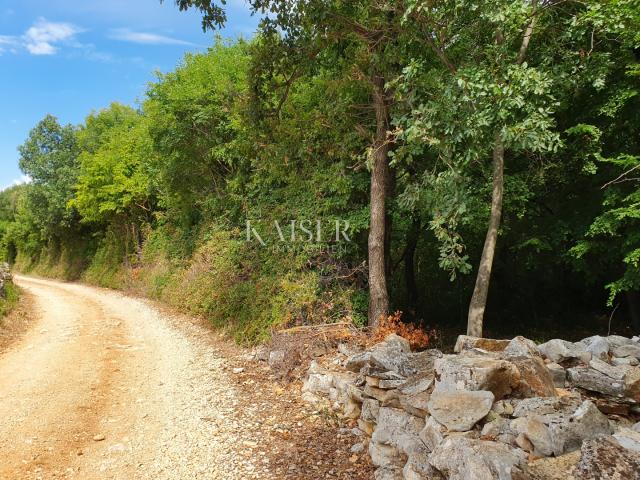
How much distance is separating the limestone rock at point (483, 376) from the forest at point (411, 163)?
121 inches

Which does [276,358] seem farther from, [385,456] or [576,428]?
[576,428]

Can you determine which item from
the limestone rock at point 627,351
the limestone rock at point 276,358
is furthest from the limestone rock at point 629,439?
the limestone rock at point 276,358

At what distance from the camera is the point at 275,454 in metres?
4.84

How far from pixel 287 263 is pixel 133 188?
1353cm

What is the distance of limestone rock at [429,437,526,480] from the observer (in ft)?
9.70

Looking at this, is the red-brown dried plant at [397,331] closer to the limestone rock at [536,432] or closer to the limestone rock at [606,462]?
the limestone rock at [536,432]

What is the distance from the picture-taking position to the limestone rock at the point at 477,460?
9.70ft

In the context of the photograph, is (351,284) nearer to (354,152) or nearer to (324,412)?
(354,152)

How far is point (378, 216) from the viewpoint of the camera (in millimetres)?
8258

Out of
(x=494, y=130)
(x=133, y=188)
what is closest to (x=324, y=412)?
(x=494, y=130)

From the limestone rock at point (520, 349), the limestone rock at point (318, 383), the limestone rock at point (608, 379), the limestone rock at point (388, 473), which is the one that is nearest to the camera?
the limestone rock at point (608, 379)

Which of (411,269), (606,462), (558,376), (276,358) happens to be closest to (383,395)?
(558,376)

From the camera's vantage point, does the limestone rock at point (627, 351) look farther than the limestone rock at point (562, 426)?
Yes

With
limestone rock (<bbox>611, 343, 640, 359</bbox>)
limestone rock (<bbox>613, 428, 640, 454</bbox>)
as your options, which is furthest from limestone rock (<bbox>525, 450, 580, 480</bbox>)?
limestone rock (<bbox>611, 343, 640, 359</bbox>)
